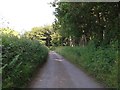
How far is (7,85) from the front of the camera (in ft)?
32.1

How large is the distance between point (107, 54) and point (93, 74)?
1.87 metres

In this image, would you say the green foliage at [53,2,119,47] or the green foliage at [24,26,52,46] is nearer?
the green foliage at [53,2,119,47]

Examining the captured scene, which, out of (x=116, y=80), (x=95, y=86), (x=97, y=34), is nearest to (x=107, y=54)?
(x=95, y=86)

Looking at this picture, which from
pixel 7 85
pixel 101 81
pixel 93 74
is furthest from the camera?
pixel 93 74

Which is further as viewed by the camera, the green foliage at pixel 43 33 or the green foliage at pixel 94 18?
the green foliage at pixel 43 33

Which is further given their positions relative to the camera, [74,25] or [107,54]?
[74,25]

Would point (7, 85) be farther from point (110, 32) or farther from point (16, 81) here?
point (110, 32)

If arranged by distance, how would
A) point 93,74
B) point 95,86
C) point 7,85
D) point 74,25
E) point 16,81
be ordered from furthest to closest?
point 74,25 < point 93,74 < point 95,86 < point 16,81 < point 7,85

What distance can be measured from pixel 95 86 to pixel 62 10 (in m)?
12.4

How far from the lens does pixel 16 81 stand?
11.2m

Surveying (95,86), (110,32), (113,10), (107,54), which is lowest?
(95,86)

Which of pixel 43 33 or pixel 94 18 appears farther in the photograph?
pixel 43 33

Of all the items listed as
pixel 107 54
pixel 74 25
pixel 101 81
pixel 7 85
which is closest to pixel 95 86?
pixel 101 81

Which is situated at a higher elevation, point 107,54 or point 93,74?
point 107,54
